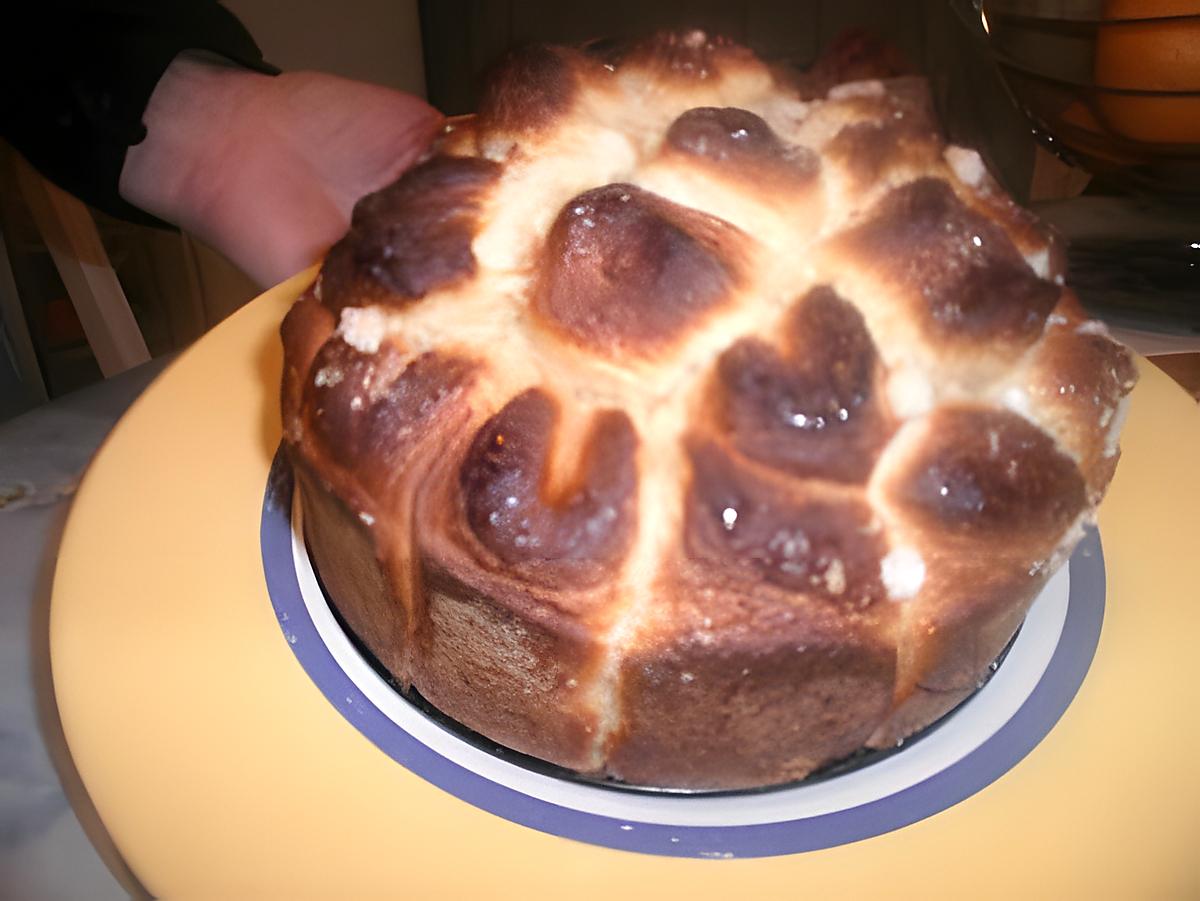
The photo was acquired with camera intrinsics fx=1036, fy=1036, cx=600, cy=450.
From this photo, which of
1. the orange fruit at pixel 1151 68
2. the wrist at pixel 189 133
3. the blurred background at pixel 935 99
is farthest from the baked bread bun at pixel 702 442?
the wrist at pixel 189 133

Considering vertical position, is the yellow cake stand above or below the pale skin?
below

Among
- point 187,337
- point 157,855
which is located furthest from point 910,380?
point 187,337

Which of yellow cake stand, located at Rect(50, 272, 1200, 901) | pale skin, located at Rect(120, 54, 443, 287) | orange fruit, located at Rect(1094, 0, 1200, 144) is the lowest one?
yellow cake stand, located at Rect(50, 272, 1200, 901)

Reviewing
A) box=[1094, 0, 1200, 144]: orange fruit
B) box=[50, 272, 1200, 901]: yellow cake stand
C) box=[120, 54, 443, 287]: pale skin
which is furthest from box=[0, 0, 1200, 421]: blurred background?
→ box=[50, 272, 1200, 901]: yellow cake stand

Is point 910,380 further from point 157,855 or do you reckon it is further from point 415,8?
point 415,8

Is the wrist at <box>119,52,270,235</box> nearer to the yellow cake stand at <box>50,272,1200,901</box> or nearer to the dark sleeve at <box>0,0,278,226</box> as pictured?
the dark sleeve at <box>0,0,278,226</box>

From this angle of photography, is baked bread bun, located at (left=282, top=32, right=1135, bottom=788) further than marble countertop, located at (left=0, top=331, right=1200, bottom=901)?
No

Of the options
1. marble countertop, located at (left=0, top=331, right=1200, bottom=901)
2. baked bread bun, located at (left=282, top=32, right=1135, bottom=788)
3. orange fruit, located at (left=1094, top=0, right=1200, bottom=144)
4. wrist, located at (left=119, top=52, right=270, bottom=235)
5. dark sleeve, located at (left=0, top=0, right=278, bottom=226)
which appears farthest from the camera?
wrist, located at (left=119, top=52, right=270, bottom=235)
